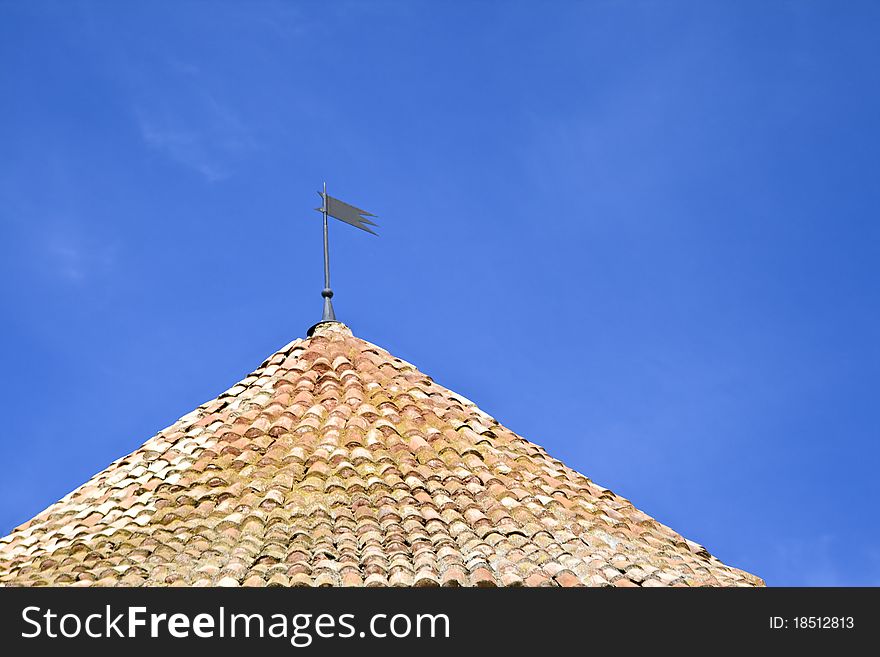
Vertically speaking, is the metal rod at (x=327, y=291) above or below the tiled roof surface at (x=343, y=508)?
above

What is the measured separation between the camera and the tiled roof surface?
8.72 meters

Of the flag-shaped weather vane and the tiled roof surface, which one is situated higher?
the flag-shaped weather vane

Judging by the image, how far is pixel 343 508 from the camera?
936 centimetres

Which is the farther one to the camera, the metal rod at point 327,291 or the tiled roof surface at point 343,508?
the metal rod at point 327,291

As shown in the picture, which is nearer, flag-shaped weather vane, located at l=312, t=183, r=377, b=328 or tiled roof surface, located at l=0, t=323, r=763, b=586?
tiled roof surface, located at l=0, t=323, r=763, b=586

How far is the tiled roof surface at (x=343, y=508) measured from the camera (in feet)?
28.6

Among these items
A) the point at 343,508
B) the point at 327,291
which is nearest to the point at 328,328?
the point at 327,291

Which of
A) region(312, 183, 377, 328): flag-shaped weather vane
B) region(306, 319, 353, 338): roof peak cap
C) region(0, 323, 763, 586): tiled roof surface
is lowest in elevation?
region(0, 323, 763, 586): tiled roof surface

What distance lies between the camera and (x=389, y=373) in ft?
37.5

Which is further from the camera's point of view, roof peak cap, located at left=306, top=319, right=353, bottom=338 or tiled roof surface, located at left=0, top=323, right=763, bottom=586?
roof peak cap, located at left=306, top=319, right=353, bottom=338
